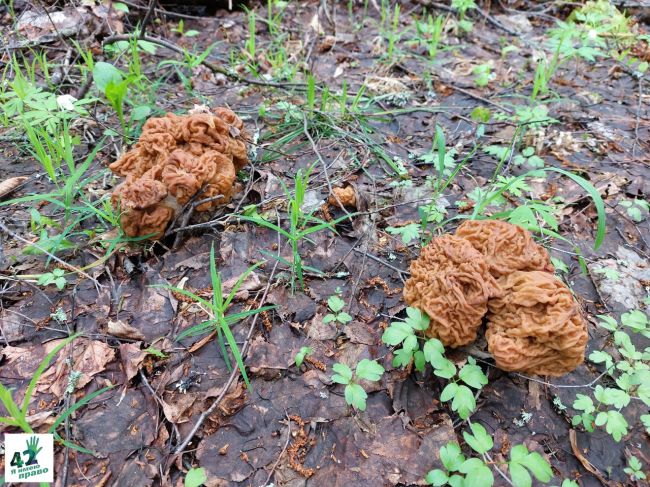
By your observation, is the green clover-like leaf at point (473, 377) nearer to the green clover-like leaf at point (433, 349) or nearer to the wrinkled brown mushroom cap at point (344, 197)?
the green clover-like leaf at point (433, 349)

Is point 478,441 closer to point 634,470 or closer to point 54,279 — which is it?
point 634,470

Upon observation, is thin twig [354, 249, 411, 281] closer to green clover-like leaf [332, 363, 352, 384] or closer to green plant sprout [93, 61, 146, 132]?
green clover-like leaf [332, 363, 352, 384]

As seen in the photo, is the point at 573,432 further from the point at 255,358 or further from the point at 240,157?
the point at 240,157

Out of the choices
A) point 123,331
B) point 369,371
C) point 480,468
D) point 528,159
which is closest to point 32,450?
point 123,331

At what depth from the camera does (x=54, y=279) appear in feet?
10.6

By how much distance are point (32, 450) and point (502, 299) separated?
301 centimetres

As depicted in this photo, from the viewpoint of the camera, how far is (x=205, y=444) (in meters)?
2.61

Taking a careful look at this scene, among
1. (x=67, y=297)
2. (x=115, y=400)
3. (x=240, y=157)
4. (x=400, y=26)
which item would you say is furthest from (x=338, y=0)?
(x=115, y=400)

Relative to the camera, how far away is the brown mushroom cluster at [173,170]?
3371 mm

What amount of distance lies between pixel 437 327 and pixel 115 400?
2.22 meters

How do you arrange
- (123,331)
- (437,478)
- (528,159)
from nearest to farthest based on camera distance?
(437,478), (123,331), (528,159)

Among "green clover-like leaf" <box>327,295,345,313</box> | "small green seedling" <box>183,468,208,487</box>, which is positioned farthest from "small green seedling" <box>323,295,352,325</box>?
"small green seedling" <box>183,468,208,487</box>

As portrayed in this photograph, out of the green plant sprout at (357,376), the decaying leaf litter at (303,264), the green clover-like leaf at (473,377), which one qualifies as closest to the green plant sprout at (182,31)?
the decaying leaf litter at (303,264)

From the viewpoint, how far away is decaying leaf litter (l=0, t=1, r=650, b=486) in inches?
104
